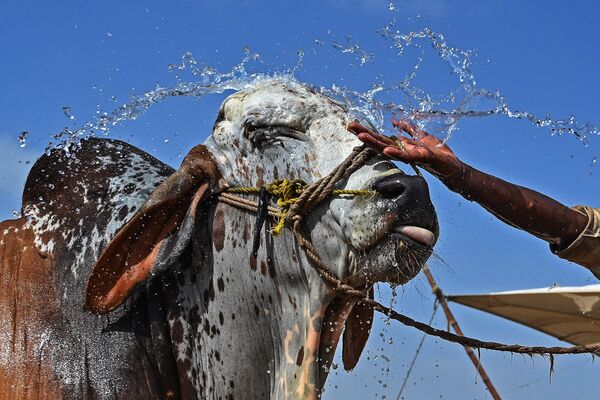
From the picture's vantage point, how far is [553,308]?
33.3 feet

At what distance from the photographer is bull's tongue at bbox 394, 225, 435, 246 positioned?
4.06m

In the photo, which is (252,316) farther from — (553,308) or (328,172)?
(553,308)

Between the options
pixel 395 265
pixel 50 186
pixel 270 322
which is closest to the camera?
pixel 395 265

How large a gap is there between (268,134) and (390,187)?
753 mm

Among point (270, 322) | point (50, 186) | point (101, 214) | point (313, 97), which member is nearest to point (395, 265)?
point (270, 322)

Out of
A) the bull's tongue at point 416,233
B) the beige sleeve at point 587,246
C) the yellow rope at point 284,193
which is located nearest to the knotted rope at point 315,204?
the yellow rope at point 284,193

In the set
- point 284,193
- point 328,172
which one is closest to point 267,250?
point 284,193

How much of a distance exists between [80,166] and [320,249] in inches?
54.9

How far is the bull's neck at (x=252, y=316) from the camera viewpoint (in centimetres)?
438

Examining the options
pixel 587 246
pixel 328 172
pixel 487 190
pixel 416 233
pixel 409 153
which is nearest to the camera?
pixel 416 233

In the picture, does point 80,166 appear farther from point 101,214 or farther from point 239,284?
point 239,284

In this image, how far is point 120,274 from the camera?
14.2ft

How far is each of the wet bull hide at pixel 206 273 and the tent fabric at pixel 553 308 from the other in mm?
5361

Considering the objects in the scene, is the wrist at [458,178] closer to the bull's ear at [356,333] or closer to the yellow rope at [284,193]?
A: the yellow rope at [284,193]
